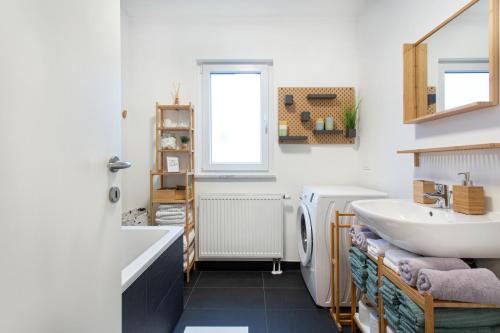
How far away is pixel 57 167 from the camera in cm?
59

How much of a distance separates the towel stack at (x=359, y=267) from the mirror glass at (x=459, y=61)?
3.12 feet

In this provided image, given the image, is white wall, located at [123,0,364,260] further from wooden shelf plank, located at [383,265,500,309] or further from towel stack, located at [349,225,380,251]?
wooden shelf plank, located at [383,265,500,309]

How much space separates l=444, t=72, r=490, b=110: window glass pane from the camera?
45.4 inches

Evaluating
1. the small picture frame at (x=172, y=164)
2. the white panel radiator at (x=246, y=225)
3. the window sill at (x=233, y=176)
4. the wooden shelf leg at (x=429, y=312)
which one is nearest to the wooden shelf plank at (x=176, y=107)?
the small picture frame at (x=172, y=164)

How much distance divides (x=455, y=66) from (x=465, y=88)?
167mm

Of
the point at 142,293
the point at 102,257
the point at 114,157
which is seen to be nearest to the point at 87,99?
the point at 114,157

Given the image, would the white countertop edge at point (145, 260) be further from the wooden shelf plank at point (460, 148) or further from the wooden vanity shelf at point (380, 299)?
the wooden shelf plank at point (460, 148)

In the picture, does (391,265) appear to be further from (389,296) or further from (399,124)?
(399,124)

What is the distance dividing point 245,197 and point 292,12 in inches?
77.5

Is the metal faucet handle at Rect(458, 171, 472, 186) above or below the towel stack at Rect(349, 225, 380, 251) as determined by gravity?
above

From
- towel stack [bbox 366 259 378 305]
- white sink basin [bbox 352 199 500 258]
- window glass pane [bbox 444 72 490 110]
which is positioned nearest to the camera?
white sink basin [bbox 352 199 500 258]

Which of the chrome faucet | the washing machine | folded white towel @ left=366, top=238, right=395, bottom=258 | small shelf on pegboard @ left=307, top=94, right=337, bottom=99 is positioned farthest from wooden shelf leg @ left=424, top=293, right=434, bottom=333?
small shelf on pegboard @ left=307, top=94, right=337, bottom=99

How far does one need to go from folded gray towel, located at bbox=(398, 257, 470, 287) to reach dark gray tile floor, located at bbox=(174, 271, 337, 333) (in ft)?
3.41

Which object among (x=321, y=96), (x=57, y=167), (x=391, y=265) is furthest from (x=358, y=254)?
(x=321, y=96)
